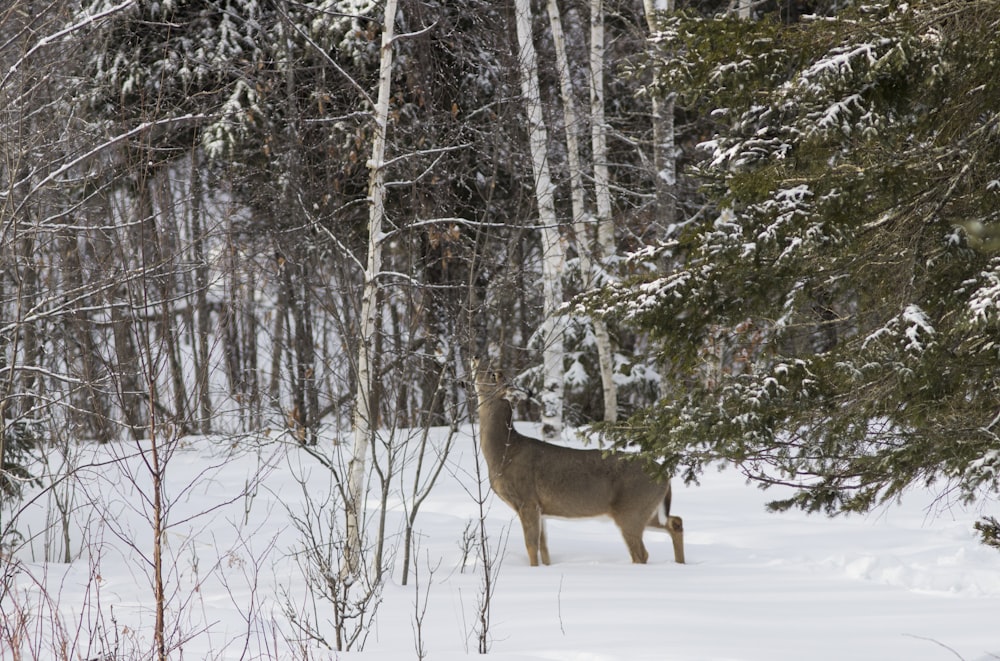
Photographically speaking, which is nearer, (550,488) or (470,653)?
(470,653)

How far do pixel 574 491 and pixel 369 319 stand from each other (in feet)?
7.81

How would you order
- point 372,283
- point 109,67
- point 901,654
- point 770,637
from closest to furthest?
point 901,654 < point 770,637 < point 372,283 < point 109,67

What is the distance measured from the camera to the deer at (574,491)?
871cm

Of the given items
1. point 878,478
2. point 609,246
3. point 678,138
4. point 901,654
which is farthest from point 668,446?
point 678,138

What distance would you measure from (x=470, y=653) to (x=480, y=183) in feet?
35.1

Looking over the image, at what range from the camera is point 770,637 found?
554 centimetres

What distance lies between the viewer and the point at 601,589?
7.31 m

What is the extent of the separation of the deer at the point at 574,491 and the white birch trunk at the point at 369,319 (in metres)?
1.08

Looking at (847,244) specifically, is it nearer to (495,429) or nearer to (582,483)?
(582,483)

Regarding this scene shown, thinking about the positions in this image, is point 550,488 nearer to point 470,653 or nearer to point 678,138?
point 470,653

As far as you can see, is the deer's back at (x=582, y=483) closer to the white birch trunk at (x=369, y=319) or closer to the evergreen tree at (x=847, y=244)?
the white birch trunk at (x=369, y=319)

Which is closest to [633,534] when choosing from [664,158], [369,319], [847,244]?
[369,319]

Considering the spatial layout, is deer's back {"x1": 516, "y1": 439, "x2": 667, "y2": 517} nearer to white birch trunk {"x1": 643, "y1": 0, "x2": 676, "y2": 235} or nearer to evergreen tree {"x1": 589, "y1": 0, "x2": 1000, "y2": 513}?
evergreen tree {"x1": 589, "y1": 0, "x2": 1000, "y2": 513}

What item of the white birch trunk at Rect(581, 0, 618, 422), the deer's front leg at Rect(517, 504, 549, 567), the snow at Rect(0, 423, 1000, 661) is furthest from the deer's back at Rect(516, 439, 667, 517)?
the white birch trunk at Rect(581, 0, 618, 422)
